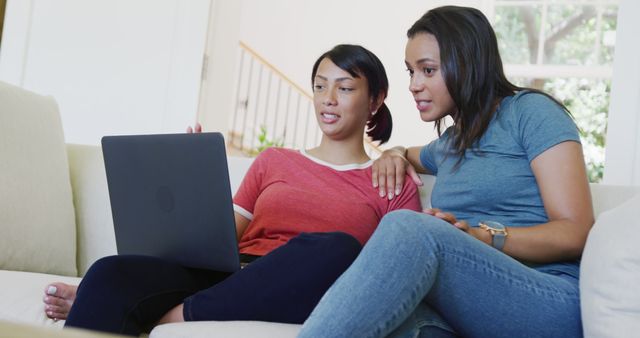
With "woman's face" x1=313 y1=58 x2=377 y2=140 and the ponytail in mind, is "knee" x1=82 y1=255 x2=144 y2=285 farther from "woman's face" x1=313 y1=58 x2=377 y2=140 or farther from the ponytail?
the ponytail

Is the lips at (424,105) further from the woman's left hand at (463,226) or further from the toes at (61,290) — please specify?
the toes at (61,290)

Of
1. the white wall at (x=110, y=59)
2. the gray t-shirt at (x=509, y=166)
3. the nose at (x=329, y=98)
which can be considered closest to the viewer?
the gray t-shirt at (x=509, y=166)

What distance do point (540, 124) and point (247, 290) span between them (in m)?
0.68

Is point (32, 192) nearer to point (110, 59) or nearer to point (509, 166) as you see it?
point (509, 166)

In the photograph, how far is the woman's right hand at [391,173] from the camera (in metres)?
1.81

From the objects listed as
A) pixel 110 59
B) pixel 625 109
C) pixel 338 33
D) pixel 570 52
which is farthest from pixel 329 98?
pixel 338 33

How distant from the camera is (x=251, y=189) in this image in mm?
1938

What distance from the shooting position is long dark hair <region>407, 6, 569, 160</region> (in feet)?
5.13

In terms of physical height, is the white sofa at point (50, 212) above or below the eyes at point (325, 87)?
below

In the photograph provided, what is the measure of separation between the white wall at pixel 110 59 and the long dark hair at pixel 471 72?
1.91m

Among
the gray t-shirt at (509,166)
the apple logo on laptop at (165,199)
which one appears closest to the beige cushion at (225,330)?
the apple logo on laptop at (165,199)

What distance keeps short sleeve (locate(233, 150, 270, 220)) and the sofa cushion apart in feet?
3.17

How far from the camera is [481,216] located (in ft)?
4.88

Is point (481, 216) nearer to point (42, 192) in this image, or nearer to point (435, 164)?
point (435, 164)
